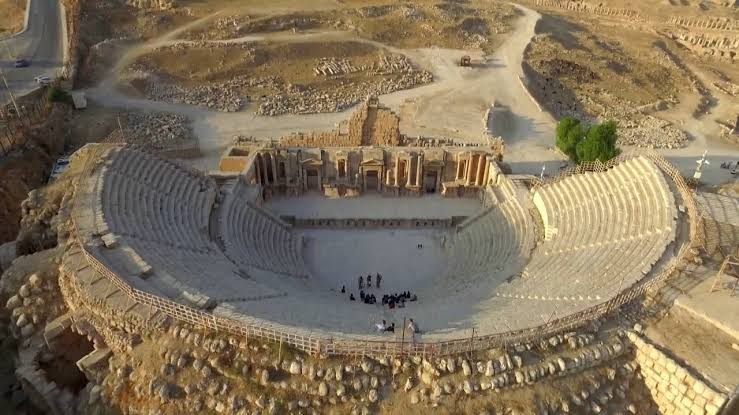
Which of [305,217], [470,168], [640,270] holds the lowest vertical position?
[305,217]

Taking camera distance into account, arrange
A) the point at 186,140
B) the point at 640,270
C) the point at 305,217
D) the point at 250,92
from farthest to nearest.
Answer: the point at 250,92 → the point at 186,140 → the point at 305,217 → the point at 640,270

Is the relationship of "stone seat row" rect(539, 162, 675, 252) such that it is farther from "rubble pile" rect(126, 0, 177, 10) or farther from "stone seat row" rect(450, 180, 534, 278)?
"rubble pile" rect(126, 0, 177, 10)

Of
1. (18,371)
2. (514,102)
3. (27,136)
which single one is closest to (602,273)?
(18,371)

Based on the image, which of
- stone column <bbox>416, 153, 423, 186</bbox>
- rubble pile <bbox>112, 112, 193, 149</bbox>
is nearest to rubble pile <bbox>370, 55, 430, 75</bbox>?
rubble pile <bbox>112, 112, 193, 149</bbox>

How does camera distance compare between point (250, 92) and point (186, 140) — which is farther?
point (250, 92)

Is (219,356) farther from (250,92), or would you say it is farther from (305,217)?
(250,92)

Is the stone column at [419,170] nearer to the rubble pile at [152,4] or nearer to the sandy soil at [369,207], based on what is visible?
the sandy soil at [369,207]

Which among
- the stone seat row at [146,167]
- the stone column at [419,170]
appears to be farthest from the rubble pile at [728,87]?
the stone seat row at [146,167]
